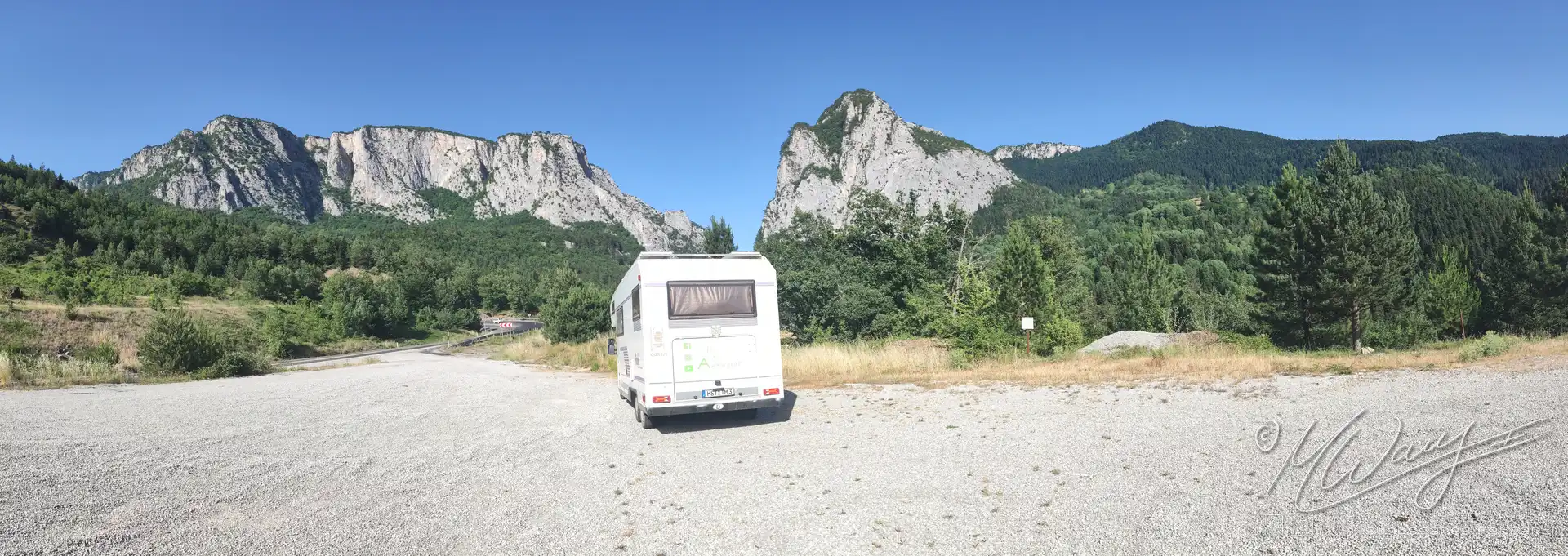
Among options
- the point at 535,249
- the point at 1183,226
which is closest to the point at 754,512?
the point at 1183,226

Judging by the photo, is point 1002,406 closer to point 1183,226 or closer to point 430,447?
point 430,447

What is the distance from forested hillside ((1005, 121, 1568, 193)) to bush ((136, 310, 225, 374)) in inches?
5967

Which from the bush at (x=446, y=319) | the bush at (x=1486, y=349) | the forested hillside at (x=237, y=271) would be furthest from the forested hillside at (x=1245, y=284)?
the bush at (x=446, y=319)

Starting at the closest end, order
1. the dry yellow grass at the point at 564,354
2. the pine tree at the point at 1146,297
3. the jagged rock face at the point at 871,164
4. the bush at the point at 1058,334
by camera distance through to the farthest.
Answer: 1. the bush at the point at 1058,334
2. the dry yellow grass at the point at 564,354
3. the pine tree at the point at 1146,297
4. the jagged rock face at the point at 871,164

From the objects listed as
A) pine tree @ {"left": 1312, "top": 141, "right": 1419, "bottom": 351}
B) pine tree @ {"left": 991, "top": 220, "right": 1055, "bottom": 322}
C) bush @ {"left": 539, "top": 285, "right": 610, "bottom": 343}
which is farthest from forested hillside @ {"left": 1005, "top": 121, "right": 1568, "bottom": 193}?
bush @ {"left": 539, "top": 285, "right": 610, "bottom": 343}

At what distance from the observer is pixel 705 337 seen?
36.1ft

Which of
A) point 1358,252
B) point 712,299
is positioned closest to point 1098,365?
point 712,299

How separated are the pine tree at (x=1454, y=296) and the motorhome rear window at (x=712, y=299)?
43.1m

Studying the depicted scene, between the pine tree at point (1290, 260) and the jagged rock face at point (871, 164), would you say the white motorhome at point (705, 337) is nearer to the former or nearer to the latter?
the pine tree at point (1290, 260)

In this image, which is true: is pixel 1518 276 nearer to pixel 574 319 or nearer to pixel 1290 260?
pixel 1290 260

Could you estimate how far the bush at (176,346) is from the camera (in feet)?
65.7

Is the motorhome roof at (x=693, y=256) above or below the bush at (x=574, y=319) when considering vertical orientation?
above

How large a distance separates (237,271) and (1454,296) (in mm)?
96326

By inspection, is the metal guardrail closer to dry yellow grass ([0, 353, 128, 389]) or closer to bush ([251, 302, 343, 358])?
bush ([251, 302, 343, 358])
